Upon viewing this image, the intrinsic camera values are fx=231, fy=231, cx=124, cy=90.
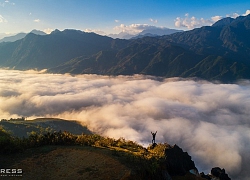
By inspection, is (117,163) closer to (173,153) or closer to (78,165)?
(78,165)

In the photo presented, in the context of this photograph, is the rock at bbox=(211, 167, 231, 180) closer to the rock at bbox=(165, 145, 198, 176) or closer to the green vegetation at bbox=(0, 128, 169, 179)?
the rock at bbox=(165, 145, 198, 176)

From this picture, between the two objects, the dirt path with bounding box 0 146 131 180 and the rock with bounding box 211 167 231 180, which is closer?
the dirt path with bounding box 0 146 131 180

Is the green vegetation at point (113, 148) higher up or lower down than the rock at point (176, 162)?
higher up

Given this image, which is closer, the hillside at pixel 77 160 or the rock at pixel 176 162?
the hillside at pixel 77 160

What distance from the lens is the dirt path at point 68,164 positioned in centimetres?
2595

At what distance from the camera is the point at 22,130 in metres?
161

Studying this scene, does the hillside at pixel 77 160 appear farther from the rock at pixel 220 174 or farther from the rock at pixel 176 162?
the rock at pixel 220 174

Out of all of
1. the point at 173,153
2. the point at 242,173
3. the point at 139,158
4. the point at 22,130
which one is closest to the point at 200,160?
the point at 242,173

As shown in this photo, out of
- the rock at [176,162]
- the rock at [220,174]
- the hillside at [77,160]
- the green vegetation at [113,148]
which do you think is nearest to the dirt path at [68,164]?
the hillside at [77,160]

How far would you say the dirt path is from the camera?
26.0 meters

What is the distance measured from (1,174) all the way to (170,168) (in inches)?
879

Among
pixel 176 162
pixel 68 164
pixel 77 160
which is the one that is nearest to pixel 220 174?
pixel 176 162

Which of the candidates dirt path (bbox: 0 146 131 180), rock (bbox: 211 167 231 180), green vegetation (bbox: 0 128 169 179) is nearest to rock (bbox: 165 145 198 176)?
green vegetation (bbox: 0 128 169 179)

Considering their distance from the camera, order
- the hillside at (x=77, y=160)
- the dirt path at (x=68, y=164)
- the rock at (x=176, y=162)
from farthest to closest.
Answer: the rock at (x=176, y=162) < the hillside at (x=77, y=160) < the dirt path at (x=68, y=164)
